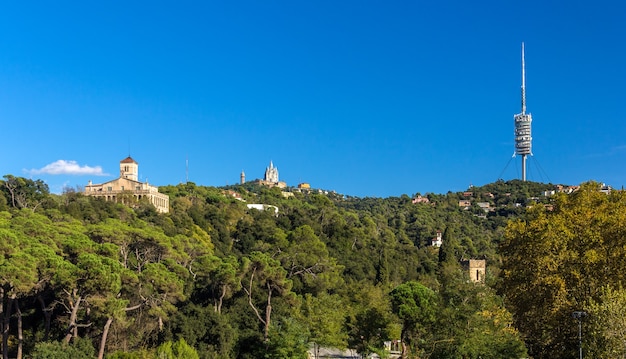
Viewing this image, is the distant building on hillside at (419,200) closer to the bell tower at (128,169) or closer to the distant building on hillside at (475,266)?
the distant building on hillside at (475,266)

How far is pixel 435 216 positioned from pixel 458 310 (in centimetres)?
8561

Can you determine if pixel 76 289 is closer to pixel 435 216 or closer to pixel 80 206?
pixel 80 206

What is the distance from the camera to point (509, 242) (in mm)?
27203

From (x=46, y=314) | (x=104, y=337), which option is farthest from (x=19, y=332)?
(x=104, y=337)

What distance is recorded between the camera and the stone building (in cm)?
6531

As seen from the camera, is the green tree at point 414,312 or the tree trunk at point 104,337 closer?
the tree trunk at point 104,337

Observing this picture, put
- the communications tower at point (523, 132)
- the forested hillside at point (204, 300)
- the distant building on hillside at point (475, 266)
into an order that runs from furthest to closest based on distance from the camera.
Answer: the communications tower at point (523, 132)
the distant building on hillside at point (475, 266)
the forested hillside at point (204, 300)

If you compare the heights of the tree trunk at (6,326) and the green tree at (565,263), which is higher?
the green tree at (565,263)

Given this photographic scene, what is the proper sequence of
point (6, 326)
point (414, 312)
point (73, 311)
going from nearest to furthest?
point (73, 311) < point (6, 326) < point (414, 312)

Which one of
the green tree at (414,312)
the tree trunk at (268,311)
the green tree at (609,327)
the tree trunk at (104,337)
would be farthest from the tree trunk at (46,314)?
the green tree at (609,327)

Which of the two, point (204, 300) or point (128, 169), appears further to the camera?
point (128, 169)

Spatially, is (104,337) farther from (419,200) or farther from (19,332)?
(419,200)

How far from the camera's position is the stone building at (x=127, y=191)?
65.3 metres

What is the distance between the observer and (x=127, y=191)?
6638 centimetres
